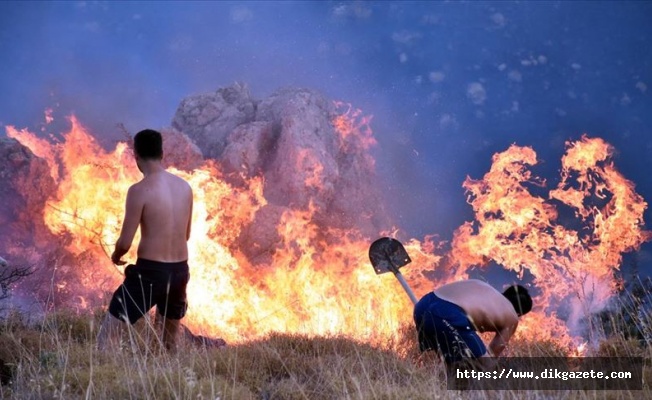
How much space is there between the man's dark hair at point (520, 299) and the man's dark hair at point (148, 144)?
324 centimetres

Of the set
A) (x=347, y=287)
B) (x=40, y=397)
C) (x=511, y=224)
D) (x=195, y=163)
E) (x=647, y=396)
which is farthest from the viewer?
(x=195, y=163)

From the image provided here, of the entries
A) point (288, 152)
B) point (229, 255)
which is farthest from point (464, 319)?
Answer: point (288, 152)

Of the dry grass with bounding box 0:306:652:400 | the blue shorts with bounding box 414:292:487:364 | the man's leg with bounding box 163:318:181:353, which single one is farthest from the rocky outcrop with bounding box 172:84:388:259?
the blue shorts with bounding box 414:292:487:364

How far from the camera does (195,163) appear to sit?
1544cm

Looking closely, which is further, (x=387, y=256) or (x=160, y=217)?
(x=387, y=256)

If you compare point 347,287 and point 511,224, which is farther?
point 347,287

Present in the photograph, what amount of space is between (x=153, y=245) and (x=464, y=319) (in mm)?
2570

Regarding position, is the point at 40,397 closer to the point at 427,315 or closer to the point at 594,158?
the point at 427,315

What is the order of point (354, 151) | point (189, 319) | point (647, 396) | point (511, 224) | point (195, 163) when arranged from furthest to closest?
point (354, 151) < point (195, 163) < point (511, 224) < point (189, 319) < point (647, 396)

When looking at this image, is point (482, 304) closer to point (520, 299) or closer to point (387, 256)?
point (520, 299)

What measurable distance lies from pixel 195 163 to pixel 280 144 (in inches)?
90.6

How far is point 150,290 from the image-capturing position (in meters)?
5.10

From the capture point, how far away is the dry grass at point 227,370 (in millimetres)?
3855

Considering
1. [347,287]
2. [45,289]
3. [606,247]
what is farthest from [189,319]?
[606,247]
